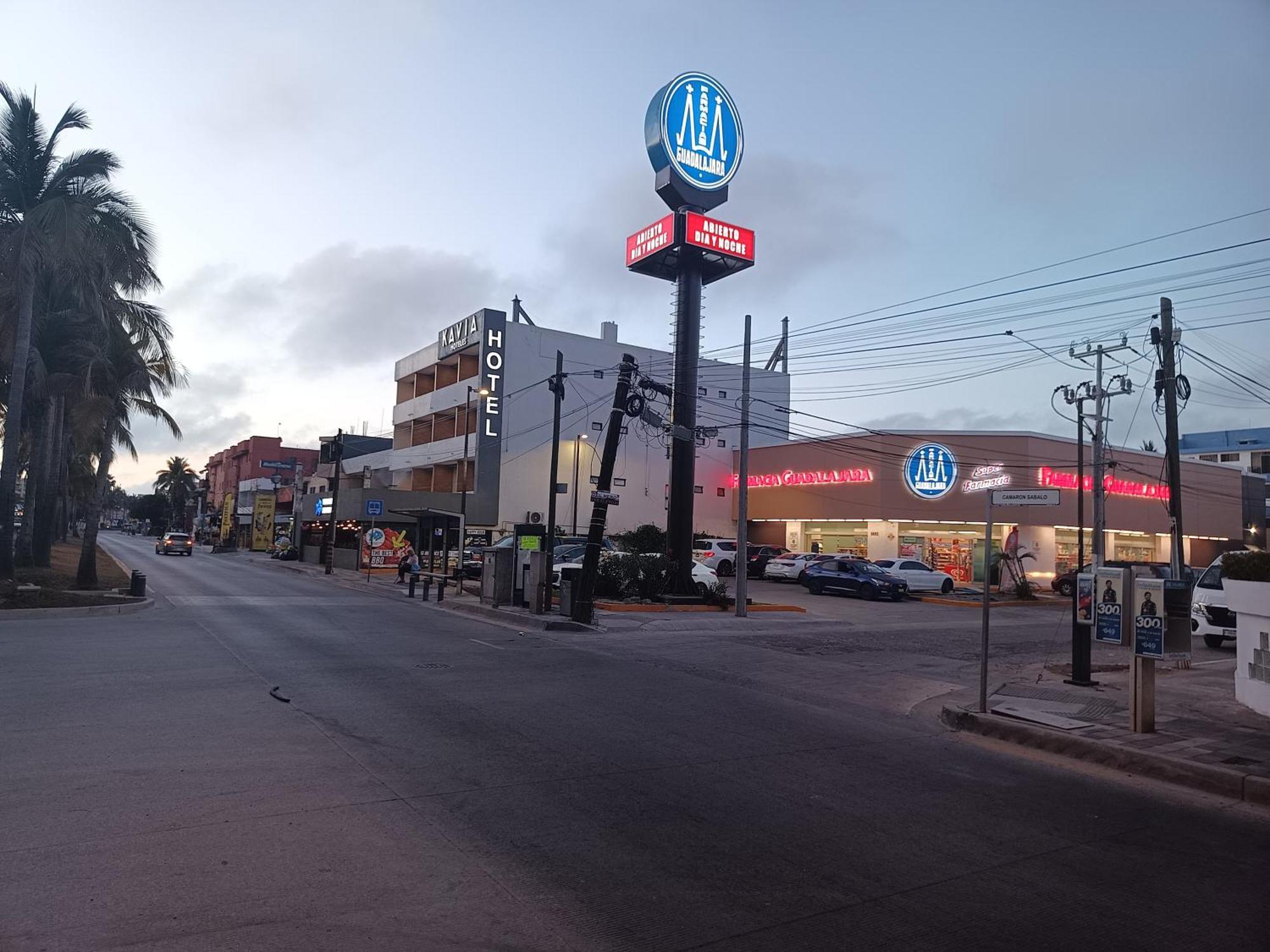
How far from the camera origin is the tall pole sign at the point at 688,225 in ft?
90.1

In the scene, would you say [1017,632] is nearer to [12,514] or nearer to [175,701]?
[175,701]

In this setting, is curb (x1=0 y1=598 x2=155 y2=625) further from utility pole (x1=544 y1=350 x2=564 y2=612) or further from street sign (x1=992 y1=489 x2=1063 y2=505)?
street sign (x1=992 y1=489 x2=1063 y2=505)

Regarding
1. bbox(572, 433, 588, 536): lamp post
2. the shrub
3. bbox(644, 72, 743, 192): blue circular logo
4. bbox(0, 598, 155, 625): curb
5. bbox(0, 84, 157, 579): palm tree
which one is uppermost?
bbox(644, 72, 743, 192): blue circular logo

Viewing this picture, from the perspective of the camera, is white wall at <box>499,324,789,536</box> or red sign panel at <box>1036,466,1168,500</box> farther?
white wall at <box>499,324,789,536</box>

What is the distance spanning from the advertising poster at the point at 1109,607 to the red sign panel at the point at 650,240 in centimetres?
2224

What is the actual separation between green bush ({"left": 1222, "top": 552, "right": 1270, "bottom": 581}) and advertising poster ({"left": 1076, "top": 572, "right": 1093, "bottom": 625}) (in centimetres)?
166

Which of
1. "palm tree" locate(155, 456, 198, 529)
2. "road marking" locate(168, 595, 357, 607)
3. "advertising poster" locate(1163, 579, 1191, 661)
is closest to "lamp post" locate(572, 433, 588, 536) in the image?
"road marking" locate(168, 595, 357, 607)

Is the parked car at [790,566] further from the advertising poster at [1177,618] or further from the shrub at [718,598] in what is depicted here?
the advertising poster at [1177,618]

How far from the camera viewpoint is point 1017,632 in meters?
23.3

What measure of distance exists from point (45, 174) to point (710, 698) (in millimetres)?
23214

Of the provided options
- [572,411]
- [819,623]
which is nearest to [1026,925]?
[819,623]

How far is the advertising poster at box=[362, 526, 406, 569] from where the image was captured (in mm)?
42719

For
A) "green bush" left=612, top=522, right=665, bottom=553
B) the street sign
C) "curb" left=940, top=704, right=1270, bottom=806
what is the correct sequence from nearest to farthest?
"curb" left=940, top=704, right=1270, bottom=806 < the street sign < "green bush" left=612, top=522, right=665, bottom=553

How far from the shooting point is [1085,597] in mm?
11258
